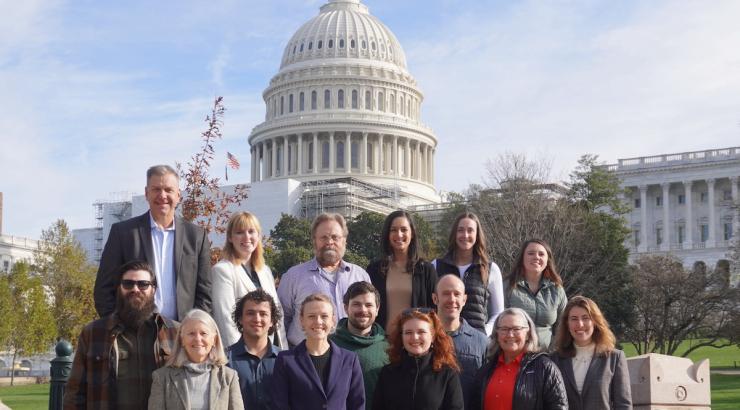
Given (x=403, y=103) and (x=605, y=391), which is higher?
(x=403, y=103)

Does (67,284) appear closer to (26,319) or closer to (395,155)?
(26,319)

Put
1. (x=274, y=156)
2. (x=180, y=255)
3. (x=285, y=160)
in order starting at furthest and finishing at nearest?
(x=274, y=156), (x=285, y=160), (x=180, y=255)

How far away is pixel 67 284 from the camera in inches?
1727

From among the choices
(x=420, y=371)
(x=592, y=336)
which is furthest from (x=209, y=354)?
(x=592, y=336)

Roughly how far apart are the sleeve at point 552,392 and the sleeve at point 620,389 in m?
0.74

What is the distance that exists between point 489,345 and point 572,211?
36.7m

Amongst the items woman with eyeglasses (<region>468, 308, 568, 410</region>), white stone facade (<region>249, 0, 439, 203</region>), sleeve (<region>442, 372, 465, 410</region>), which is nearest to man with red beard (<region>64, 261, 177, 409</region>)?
sleeve (<region>442, 372, 465, 410</region>)

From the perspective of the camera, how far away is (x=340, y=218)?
932 centimetres

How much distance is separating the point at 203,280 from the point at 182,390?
4.40 feet

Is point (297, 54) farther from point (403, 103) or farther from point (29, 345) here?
point (29, 345)

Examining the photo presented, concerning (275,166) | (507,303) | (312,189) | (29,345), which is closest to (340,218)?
(507,303)

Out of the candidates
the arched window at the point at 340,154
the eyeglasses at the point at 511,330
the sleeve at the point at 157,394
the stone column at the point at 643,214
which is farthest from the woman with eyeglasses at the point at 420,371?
the arched window at the point at 340,154

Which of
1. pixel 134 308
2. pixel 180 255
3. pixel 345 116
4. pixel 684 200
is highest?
pixel 345 116

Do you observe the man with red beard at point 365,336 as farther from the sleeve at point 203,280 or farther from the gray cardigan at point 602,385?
the gray cardigan at point 602,385
